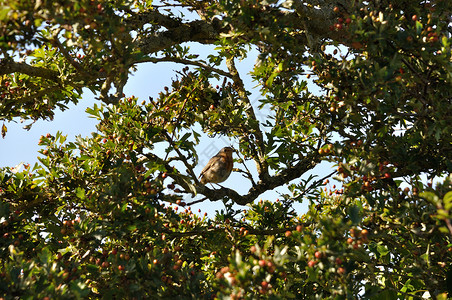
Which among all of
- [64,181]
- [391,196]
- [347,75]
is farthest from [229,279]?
[64,181]

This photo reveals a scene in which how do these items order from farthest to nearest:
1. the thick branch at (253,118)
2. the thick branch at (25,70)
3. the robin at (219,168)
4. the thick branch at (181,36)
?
the robin at (219,168), the thick branch at (181,36), the thick branch at (253,118), the thick branch at (25,70)

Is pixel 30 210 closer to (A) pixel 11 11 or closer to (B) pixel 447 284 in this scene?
(A) pixel 11 11

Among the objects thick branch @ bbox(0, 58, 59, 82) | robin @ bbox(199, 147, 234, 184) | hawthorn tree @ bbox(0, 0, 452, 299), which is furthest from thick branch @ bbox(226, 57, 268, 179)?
thick branch @ bbox(0, 58, 59, 82)

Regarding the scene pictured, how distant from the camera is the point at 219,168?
707 centimetres

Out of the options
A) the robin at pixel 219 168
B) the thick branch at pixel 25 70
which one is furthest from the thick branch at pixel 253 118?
the thick branch at pixel 25 70

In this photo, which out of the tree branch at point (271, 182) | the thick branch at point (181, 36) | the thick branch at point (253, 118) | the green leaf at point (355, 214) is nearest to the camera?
the green leaf at point (355, 214)

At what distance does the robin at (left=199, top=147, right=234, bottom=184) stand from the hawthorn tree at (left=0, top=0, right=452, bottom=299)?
0.94m

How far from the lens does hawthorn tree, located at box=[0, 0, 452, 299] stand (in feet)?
10.8

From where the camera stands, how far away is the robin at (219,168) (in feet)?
23.2

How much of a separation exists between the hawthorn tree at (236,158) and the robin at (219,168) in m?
0.94

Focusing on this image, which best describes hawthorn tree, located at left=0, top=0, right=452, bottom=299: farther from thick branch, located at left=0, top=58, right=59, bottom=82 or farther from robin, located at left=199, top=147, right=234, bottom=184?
robin, located at left=199, top=147, right=234, bottom=184

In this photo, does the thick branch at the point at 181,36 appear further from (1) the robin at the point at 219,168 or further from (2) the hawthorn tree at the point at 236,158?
(1) the robin at the point at 219,168

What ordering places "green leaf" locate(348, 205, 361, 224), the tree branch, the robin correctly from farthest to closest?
the robin
the tree branch
"green leaf" locate(348, 205, 361, 224)

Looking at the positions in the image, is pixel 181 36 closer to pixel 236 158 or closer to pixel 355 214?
pixel 236 158
